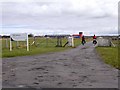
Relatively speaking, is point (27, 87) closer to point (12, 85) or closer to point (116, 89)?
point (12, 85)

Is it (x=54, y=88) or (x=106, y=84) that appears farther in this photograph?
(x=106, y=84)

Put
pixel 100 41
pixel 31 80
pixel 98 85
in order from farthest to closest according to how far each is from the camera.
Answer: pixel 100 41
pixel 31 80
pixel 98 85

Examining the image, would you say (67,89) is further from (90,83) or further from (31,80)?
(31,80)

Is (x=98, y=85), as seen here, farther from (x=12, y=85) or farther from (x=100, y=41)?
(x=100, y=41)

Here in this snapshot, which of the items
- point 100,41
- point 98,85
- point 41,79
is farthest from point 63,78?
point 100,41

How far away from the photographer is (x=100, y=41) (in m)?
41.9

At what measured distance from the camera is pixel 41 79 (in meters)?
10.3

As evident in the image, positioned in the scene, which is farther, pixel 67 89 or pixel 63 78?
pixel 63 78

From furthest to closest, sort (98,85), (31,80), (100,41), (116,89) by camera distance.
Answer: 1. (100,41)
2. (31,80)
3. (98,85)
4. (116,89)

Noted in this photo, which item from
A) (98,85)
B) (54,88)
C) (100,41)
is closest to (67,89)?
(54,88)

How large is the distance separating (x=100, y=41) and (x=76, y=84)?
109 ft

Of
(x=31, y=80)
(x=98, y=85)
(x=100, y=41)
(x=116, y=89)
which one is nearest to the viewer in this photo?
(x=116, y=89)

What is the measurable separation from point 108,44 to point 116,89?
34248mm

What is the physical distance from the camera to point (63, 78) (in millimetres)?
10516
